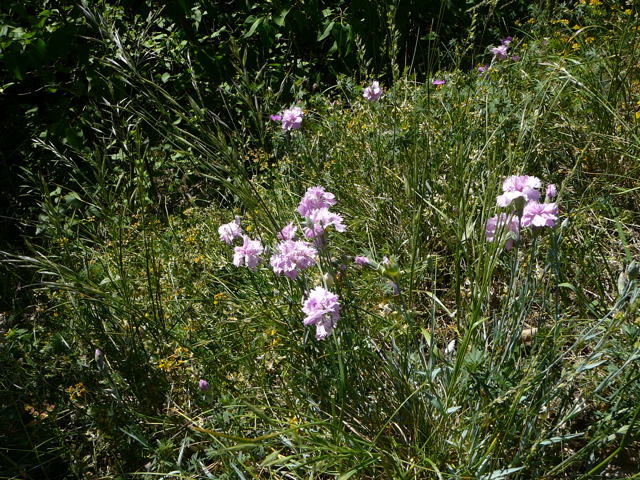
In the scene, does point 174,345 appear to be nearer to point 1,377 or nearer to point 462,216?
point 1,377

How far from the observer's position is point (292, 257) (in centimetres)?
166

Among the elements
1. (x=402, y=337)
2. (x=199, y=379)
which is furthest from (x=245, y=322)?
(x=402, y=337)

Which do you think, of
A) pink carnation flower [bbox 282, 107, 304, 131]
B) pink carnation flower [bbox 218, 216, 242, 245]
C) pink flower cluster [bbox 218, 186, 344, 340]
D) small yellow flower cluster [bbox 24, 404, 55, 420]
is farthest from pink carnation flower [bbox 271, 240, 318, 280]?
pink carnation flower [bbox 282, 107, 304, 131]

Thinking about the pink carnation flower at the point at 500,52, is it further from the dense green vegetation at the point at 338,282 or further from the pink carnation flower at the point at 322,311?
the pink carnation flower at the point at 322,311

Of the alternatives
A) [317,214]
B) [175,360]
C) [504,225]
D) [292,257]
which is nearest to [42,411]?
[175,360]

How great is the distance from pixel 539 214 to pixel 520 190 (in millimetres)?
82

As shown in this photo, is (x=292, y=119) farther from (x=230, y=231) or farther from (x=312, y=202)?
(x=312, y=202)

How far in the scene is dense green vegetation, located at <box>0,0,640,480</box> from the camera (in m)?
1.59

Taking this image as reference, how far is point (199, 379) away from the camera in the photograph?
6.84 ft

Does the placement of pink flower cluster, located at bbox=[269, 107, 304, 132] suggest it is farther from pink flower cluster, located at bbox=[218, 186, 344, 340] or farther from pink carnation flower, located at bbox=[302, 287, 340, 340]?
pink carnation flower, located at bbox=[302, 287, 340, 340]

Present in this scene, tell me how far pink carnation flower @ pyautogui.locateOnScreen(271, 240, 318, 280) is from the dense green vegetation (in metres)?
0.02

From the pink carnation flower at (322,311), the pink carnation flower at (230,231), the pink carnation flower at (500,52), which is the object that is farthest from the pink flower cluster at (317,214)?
the pink carnation flower at (500,52)

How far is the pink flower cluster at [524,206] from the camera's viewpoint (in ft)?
4.75

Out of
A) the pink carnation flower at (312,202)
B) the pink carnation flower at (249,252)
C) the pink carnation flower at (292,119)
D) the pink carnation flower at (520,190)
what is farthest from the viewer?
the pink carnation flower at (292,119)
